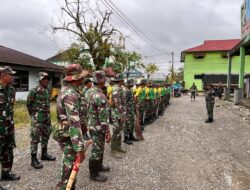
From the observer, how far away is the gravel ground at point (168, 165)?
15.7 feet

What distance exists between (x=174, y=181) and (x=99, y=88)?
2088 millimetres

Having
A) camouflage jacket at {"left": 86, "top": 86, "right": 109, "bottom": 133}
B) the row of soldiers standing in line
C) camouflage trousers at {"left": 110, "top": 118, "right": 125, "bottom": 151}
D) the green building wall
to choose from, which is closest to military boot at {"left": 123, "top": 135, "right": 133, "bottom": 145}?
the row of soldiers standing in line

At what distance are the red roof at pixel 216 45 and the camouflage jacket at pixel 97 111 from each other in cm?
4099

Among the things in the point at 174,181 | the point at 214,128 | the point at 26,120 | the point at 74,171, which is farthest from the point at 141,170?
the point at 26,120

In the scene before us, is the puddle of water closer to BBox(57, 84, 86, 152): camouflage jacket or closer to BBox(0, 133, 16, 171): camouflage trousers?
BBox(57, 84, 86, 152): camouflage jacket

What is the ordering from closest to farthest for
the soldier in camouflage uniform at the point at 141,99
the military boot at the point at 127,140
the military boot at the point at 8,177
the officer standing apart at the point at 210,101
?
the military boot at the point at 8,177
the military boot at the point at 127,140
the soldier in camouflage uniform at the point at 141,99
the officer standing apart at the point at 210,101

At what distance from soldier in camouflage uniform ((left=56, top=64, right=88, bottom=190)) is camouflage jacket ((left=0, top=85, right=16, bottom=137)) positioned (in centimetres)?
150

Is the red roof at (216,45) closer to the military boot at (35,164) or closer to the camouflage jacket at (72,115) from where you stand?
the military boot at (35,164)

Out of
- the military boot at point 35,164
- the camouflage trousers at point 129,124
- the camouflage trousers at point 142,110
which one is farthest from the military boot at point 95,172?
the camouflage trousers at point 142,110

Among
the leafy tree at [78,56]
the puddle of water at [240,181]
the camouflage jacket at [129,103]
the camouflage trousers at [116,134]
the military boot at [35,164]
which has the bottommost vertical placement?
the puddle of water at [240,181]

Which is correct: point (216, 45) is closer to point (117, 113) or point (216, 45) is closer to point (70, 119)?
point (117, 113)

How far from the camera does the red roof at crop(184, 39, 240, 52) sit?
4276cm

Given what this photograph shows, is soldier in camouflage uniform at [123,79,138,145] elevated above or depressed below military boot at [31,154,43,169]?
above

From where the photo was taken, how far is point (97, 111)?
4746 millimetres
